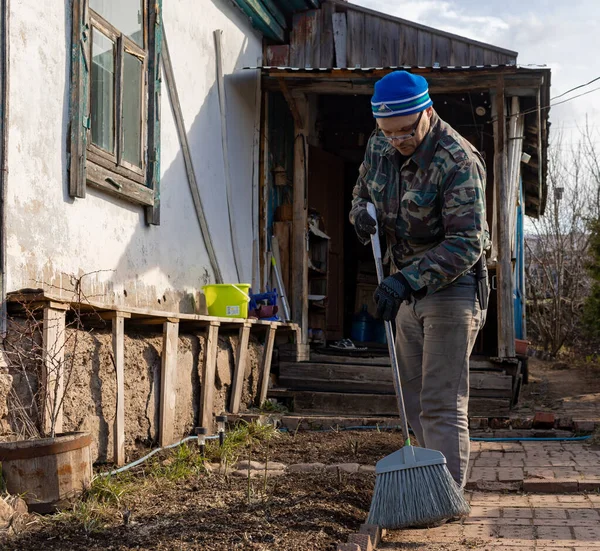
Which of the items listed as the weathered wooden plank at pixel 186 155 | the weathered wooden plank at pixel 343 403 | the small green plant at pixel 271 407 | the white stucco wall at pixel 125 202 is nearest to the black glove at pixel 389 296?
the white stucco wall at pixel 125 202

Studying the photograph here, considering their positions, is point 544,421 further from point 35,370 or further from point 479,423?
point 35,370

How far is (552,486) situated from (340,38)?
22.4ft

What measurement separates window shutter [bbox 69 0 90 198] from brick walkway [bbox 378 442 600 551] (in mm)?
2948

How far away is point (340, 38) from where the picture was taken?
9.92 metres

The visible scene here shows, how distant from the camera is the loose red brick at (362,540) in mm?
3121

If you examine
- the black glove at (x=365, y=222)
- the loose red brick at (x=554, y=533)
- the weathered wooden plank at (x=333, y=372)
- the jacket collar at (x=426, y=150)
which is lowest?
the loose red brick at (x=554, y=533)

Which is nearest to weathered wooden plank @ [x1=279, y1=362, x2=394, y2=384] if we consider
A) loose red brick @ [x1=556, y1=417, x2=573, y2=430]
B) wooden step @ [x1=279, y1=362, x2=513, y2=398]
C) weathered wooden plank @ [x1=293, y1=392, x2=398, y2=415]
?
wooden step @ [x1=279, y1=362, x2=513, y2=398]

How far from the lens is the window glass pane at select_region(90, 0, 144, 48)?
5.79m

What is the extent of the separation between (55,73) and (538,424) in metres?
4.58

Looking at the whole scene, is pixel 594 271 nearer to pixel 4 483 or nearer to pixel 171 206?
pixel 171 206

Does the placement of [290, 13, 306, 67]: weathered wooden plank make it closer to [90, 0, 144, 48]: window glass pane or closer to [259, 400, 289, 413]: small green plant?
[90, 0, 144, 48]: window glass pane

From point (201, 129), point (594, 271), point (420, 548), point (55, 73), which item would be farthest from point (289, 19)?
point (420, 548)

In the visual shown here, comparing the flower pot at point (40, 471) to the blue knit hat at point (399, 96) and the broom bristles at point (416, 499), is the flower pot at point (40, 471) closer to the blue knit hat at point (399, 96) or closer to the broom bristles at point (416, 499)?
the broom bristles at point (416, 499)

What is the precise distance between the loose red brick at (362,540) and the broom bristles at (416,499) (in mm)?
174
